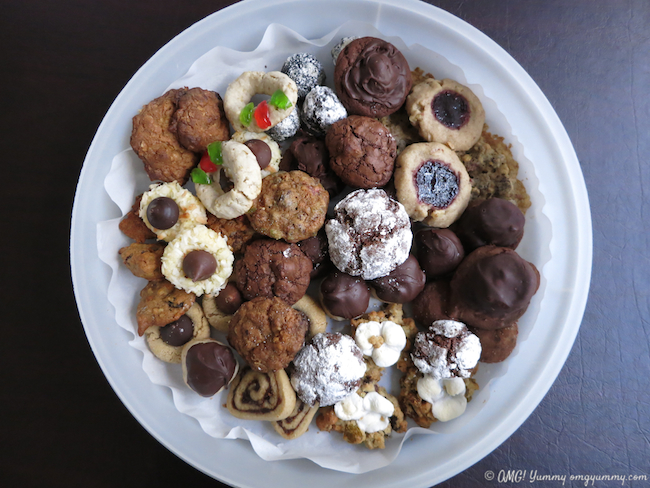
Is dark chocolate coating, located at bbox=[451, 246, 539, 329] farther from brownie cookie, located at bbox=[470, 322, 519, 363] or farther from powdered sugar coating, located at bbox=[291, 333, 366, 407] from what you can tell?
powdered sugar coating, located at bbox=[291, 333, 366, 407]

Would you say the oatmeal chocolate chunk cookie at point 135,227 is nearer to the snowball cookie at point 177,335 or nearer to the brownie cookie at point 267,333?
the snowball cookie at point 177,335

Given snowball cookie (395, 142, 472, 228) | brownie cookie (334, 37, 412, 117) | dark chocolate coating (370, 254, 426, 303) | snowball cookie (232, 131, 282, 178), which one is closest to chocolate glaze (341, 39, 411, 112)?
brownie cookie (334, 37, 412, 117)

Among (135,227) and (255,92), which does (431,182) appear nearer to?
(255,92)

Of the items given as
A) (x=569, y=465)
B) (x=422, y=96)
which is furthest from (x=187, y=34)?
(x=569, y=465)

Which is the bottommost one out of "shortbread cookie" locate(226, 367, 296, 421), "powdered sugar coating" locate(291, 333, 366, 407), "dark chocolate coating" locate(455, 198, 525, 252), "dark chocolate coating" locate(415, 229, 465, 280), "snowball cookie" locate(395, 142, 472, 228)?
"shortbread cookie" locate(226, 367, 296, 421)

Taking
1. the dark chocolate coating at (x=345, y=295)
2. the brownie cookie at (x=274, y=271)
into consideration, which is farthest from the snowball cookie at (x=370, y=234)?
the brownie cookie at (x=274, y=271)

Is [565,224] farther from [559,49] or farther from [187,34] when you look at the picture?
[187,34]
